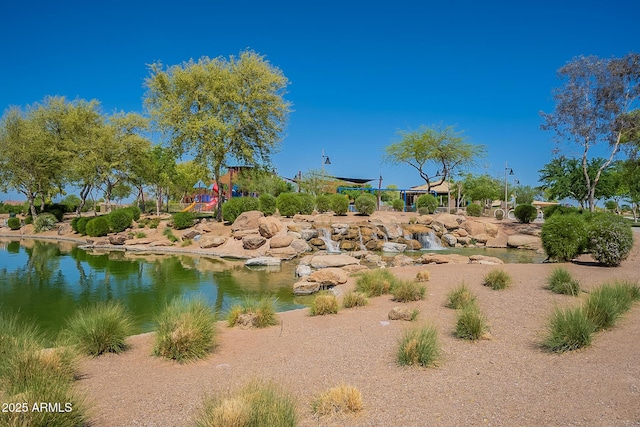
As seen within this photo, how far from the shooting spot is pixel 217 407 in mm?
3379

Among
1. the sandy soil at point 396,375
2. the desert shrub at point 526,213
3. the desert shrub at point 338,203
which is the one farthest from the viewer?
the desert shrub at point 526,213

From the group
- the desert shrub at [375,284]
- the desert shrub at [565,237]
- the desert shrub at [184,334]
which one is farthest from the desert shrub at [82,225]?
the desert shrub at [565,237]

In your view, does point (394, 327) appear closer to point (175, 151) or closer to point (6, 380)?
point (6, 380)

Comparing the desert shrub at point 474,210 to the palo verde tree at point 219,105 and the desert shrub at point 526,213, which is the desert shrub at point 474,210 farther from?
the palo verde tree at point 219,105

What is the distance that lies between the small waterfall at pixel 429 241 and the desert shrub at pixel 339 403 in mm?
21353

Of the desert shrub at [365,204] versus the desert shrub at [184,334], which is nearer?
the desert shrub at [184,334]

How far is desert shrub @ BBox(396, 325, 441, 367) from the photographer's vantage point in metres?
5.24

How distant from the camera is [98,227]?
27.3 metres

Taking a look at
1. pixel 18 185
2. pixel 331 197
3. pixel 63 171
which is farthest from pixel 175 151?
pixel 18 185

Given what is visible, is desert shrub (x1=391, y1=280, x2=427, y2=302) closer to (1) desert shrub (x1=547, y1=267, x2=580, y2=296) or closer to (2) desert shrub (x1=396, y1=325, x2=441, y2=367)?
(1) desert shrub (x1=547, y1=267, x2=580, y2=296)

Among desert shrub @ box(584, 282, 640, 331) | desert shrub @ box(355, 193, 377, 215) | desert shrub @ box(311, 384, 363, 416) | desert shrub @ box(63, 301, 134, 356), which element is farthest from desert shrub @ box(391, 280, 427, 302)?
desert shrub @ box(355, 193, 377, 215)

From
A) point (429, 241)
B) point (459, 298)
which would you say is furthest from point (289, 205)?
point (459, 298)

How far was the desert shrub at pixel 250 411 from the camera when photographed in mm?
3270

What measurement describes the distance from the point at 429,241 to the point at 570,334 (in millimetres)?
20167
